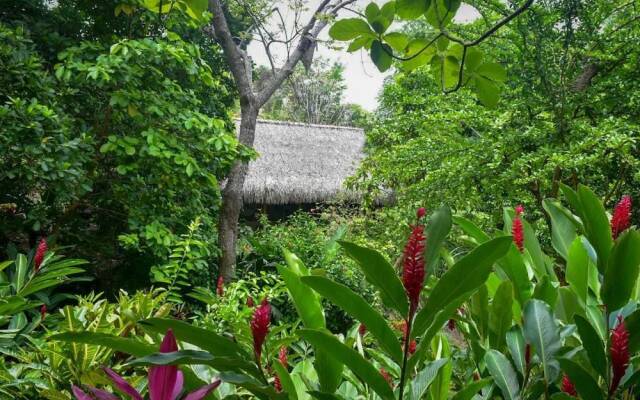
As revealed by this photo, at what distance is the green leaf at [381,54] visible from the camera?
2.75 ft

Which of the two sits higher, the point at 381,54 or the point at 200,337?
the point at 381,54

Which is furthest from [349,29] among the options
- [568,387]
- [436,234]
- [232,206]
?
[232,206]

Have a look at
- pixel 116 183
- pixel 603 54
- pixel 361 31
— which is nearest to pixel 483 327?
pixel 361 31

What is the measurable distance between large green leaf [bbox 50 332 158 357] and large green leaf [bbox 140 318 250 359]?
0.09 feet

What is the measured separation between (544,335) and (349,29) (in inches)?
20.5

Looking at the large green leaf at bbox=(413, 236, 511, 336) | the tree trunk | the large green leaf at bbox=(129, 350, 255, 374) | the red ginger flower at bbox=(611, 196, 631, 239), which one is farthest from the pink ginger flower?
the tree trunk

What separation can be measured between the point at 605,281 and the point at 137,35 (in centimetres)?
467

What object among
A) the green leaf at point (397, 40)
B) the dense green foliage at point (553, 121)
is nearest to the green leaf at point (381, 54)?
the green leaf at point (397, 40)

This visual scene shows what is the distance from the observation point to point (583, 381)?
1.97ft

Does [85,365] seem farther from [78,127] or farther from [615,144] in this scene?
[615,144]

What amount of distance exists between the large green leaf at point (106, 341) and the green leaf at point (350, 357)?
192mm

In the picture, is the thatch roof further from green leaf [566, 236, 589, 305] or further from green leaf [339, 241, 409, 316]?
green leaf [339, 241, 409, 316]

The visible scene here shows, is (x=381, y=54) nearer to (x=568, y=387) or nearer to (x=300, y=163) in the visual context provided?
(x=568, y=387)

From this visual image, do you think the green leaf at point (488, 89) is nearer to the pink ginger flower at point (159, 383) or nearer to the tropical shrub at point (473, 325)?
the tropical shrub at point (473, 325)
